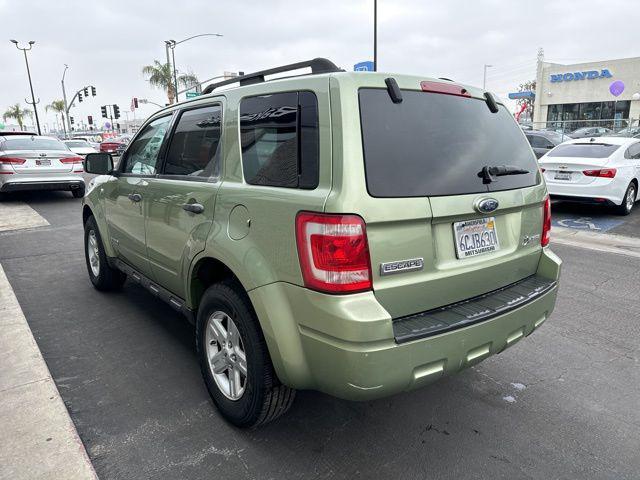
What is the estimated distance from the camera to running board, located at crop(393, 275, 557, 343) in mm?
2193

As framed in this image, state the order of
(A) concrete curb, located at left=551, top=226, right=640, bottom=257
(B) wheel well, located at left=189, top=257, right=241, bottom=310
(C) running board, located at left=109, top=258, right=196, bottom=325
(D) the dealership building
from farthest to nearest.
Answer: (D) the dealership building → (A) concrete curb, located at left=551, top=226, right=640, bottom=257 → (C) running board, located at left=109, top=258, right=196, bottom=325 → (B) wheel well, located at left=189, top=257, right=241, bottom=310

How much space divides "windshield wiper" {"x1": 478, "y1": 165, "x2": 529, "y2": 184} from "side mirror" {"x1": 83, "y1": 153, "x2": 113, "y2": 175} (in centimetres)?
333

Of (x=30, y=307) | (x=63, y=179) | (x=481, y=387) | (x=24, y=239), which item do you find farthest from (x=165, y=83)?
(x=481, y=387)

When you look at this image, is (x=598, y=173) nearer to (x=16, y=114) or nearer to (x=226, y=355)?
(x=226, y=355)

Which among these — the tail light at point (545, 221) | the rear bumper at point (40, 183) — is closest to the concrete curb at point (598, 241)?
the tail light at point (545, 221)

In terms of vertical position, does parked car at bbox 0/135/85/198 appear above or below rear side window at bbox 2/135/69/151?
below

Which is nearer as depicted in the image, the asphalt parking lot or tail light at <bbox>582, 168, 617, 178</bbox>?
the asphalt parking lot

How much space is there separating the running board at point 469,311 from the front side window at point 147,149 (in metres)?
2.34

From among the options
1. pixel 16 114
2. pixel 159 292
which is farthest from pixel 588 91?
pixel 16 114

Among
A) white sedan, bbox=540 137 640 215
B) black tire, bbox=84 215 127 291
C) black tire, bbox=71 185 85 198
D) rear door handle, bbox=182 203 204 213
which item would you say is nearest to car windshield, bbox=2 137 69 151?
black tire, bbox=71 185 85 198

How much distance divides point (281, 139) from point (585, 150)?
9.07 m

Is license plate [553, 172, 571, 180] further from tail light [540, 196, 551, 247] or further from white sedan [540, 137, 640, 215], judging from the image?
tail light [540, 196, 551, 247]

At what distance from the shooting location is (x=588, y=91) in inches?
1559

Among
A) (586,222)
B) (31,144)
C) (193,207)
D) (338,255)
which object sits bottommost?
(586,222)
